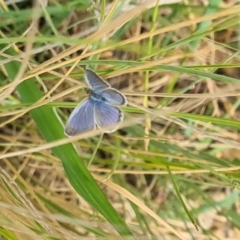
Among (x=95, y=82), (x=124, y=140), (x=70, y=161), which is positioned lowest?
(x=124, y=140)

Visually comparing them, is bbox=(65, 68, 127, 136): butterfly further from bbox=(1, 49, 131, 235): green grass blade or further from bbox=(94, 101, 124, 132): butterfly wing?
bbox=(1, 49, 131, 235): green grass blade

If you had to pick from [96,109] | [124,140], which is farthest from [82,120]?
[124,140]

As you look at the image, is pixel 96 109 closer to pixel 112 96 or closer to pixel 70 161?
pixel 112 96

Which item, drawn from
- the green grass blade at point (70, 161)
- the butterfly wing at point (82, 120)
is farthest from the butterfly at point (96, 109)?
the green grass blade at point (70, 161)

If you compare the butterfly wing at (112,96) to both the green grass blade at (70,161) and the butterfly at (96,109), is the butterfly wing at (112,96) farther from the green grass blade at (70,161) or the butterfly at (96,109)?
the green grass blade at (70,161)

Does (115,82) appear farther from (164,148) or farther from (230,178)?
(230,178)

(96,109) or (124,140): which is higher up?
(96,109)

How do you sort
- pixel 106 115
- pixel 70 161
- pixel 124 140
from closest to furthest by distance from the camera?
pixel 106 115 < pixel 70 161 < pixel 124 140
